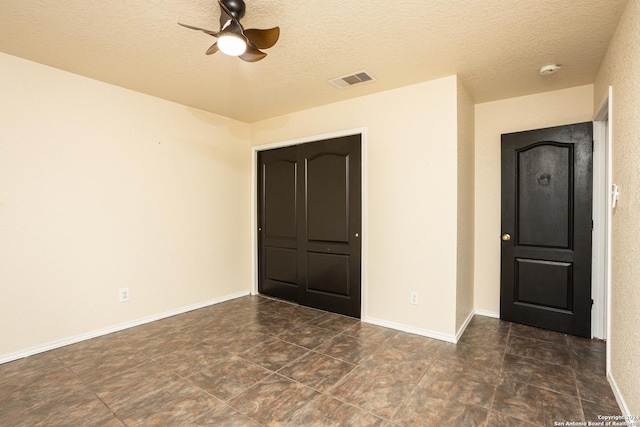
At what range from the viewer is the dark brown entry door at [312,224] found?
11.8 ft

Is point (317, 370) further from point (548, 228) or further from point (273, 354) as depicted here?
point (548, 228)

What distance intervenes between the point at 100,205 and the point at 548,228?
14.9 ft

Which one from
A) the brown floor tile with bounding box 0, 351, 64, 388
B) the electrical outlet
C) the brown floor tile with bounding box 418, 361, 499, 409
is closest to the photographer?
the brown floor tile with bounding box 418, 361, 499, 409

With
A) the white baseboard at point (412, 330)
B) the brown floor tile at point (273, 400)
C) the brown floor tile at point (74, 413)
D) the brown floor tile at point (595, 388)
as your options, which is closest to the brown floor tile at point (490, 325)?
the white baseboard at point (412, 330)

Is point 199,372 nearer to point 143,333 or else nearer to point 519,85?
point 143,333

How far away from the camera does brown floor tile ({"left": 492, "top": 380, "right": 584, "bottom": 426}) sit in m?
1.85

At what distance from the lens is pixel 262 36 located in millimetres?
1966

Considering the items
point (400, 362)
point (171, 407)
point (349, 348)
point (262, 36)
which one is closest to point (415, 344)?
point (400, 362)

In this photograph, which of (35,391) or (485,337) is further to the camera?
A: (485,337)

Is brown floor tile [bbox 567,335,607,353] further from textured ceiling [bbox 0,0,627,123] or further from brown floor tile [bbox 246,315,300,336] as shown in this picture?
brown floor tile [bbox 246,315,300,336]

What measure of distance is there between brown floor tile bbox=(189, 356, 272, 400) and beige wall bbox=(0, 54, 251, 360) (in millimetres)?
1500

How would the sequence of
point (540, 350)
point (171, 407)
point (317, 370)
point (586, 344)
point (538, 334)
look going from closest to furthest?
1. point (171, 407)
2. point (317, 370)
3. point (540, 350)
4. point (586, 344)
5. point (538, 334)

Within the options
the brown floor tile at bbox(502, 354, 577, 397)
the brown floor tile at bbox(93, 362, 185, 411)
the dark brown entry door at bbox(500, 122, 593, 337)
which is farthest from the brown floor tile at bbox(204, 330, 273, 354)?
the dark brown entry door at bbox(500, 122, 593, 337)

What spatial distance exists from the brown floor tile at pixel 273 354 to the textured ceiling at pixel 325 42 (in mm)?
2506
